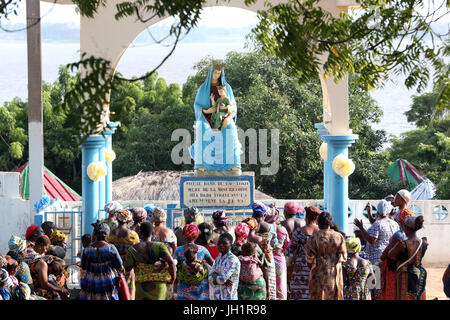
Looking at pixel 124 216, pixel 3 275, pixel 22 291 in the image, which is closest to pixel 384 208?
pixel 124 216

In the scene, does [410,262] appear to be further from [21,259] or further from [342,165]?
[342,165]

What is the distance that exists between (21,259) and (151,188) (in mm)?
9652

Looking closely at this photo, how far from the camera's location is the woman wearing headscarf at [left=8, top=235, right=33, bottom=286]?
6.64 m

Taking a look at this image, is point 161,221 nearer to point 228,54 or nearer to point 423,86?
point 423,86

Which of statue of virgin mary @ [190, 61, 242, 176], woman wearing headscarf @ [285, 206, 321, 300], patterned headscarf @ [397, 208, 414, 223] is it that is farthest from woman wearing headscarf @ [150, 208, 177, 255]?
statue of virgin mary @ [190, 61, 242, 176]

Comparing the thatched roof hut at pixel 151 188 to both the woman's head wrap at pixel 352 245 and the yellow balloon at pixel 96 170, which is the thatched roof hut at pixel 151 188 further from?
the woman's head wrap at pixel 352 245

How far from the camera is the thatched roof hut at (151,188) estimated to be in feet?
53.6

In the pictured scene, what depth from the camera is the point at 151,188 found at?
54.3ft

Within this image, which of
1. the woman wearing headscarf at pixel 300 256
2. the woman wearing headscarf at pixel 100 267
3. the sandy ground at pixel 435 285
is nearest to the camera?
the woman wearing headscarf at pixel 100 267

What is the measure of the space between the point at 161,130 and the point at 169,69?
13336 mm

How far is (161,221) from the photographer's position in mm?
8148

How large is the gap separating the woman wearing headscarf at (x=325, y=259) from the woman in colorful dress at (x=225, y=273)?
78 centimetres

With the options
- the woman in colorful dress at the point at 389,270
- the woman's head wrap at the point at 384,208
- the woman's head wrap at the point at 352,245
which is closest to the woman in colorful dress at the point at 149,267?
the woman's head wrap at the point at 352,245

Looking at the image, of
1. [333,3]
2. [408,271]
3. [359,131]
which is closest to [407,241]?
[408,271]
